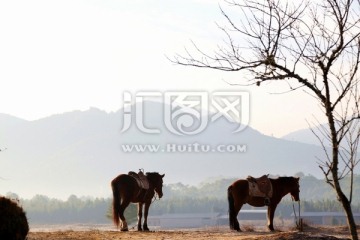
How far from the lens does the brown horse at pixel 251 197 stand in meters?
21.4

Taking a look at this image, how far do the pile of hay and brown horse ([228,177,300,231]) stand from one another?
9.29m

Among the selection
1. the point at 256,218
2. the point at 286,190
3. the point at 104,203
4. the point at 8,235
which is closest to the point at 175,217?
the point at 256,218

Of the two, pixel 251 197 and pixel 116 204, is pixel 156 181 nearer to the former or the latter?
pixel 116 204

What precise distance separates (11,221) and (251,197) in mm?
10251

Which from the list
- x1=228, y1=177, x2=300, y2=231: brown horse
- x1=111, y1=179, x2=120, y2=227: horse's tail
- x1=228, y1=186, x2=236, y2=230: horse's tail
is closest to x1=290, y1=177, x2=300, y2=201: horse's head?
x1=228, y1=177, x2=300, y2=231: brown horse

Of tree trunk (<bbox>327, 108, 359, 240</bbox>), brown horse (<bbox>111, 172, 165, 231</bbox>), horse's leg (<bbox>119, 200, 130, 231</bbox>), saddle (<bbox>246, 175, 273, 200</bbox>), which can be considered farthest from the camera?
saddle (<bbox>246, 175, 273, 200</bbox>)

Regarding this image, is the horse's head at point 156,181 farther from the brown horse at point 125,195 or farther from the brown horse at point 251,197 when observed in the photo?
the brown horse at point 251,197

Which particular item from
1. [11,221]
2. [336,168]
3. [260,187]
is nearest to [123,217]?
[260,187]

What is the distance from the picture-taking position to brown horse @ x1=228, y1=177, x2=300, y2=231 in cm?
2139

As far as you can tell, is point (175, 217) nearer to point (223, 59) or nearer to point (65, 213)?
point (65, 213)

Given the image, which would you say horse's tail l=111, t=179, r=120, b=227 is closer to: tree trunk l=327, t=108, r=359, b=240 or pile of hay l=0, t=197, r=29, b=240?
pile of hay l=0, t=197, r=29, b=240

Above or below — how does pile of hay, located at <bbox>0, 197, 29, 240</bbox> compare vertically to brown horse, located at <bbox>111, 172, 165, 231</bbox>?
below

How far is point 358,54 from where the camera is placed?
37.5 feet

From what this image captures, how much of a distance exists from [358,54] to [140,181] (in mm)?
11669
